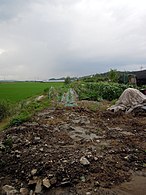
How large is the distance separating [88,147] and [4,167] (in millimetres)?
1749

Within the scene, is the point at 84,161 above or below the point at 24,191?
above

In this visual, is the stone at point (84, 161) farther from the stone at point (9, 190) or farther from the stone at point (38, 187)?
the stone at point (9, 190)

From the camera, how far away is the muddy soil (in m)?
3.74

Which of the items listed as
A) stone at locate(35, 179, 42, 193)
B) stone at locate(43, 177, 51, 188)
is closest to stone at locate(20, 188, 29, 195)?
stone at locate(35, 179, 42, 193)

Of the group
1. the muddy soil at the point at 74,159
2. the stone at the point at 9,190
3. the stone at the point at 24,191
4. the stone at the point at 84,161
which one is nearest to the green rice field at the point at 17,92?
the muddy soil at the point at 74,159

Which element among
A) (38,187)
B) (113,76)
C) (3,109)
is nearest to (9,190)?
(38,187)

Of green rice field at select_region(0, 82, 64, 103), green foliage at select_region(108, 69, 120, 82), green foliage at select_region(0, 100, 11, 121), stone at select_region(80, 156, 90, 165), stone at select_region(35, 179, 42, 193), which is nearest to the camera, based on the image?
stone at select_region(35, 179, 42, 193)

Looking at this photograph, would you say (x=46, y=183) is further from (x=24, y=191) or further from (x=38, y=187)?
(x=24, y=191)

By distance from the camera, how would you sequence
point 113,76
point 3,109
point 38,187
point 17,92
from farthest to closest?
point 113,76
point 17,92
point 3,109
point 38,187

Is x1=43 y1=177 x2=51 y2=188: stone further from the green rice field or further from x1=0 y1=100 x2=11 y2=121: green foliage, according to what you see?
the green rice field

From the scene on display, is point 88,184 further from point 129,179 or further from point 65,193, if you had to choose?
point 129,179

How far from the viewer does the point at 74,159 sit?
4.41 metres

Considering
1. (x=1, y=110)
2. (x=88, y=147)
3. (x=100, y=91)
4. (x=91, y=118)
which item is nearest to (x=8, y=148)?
(x=88, y=147)

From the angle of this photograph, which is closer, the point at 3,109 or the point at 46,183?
the point at 46,183
